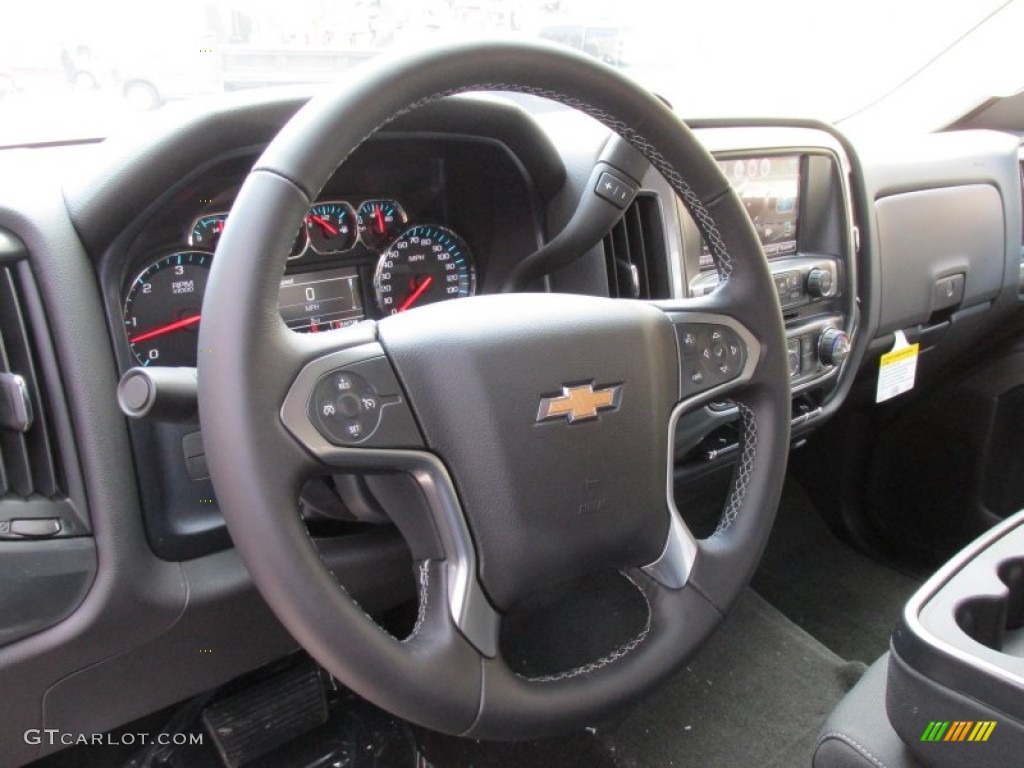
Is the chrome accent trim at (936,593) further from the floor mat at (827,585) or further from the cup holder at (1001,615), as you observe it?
the floor mat at (827,585)

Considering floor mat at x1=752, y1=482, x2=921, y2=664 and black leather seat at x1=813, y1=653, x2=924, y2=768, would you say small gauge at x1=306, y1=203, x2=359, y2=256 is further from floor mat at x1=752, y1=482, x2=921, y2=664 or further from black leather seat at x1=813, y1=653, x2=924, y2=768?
floor mat at x1=752, y1=482, x2=921, y2=664

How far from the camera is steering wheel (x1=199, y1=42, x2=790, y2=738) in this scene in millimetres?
689

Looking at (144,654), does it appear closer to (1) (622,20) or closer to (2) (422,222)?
(2) (422,222)

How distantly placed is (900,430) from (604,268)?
122 cm

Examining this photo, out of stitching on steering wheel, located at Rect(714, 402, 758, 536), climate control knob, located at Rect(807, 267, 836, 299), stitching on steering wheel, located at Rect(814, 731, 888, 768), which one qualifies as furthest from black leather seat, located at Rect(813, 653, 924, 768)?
climate control knob, located at Rect(807, 267, 836, 299)

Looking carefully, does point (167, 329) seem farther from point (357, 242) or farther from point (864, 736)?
point (864, 736)

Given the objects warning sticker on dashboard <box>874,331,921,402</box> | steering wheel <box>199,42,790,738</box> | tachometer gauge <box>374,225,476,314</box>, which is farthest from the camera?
warning sticker on dashboard <box>874,331,921,402</box>

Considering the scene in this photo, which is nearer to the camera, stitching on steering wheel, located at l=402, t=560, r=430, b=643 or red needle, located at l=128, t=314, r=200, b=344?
stitching on steering wheel, located at l=402, t=560, r=430, b=643

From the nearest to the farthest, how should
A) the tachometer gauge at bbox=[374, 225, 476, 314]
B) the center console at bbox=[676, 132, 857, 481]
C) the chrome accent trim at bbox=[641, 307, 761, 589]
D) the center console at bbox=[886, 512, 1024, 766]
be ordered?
the center console at bbox=[886, 512, 1024, 766], the chrome accent trim at bbox=[641, 307, 761, 589], the tachometer gauge at bbox=[374, 225, 476, 314], the center console at bbox=[676, 132, 857, 481]

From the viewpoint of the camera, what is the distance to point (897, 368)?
5.82 ft

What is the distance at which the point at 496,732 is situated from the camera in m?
0.77

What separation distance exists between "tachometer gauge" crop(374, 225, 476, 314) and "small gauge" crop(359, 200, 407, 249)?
0.5 inches

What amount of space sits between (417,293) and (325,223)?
0.17m

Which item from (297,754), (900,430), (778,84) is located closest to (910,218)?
(778,84)
